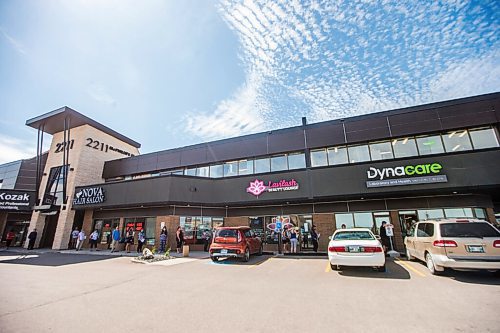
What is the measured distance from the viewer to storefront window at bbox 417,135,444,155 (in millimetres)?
14219

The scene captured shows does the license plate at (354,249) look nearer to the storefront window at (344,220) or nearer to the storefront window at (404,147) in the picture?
the storefront window at (344,220)

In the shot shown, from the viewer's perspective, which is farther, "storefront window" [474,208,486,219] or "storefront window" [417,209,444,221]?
"storefront window" [417,209,444,221]

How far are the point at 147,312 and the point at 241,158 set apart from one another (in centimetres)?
1453

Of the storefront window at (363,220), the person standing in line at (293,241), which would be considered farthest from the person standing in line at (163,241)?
the storefront window at (363,220)

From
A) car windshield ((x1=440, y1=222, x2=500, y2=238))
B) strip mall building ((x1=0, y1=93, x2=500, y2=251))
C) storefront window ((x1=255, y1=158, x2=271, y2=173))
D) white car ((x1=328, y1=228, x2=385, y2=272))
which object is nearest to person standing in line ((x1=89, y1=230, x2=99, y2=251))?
strip mall building ((x1=0, y1=93, x2=500, y2=251))

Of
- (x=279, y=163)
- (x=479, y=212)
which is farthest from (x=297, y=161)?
(x=479, y=212)

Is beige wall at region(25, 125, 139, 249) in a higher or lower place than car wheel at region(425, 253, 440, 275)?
higher

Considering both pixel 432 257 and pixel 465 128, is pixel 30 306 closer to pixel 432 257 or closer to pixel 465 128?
pixel 432 257

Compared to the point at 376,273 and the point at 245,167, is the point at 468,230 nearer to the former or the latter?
the point at 376,273

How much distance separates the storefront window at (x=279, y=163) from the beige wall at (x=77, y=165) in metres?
17.5

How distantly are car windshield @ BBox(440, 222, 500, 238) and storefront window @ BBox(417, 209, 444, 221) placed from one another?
293 inches

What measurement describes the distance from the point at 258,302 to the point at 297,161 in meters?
12.8

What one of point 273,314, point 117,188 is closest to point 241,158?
point 117,188

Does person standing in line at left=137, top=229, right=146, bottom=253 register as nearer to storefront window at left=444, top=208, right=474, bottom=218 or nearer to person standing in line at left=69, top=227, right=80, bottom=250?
person standing in line at left=69, top=227, right=80, bottom=250
